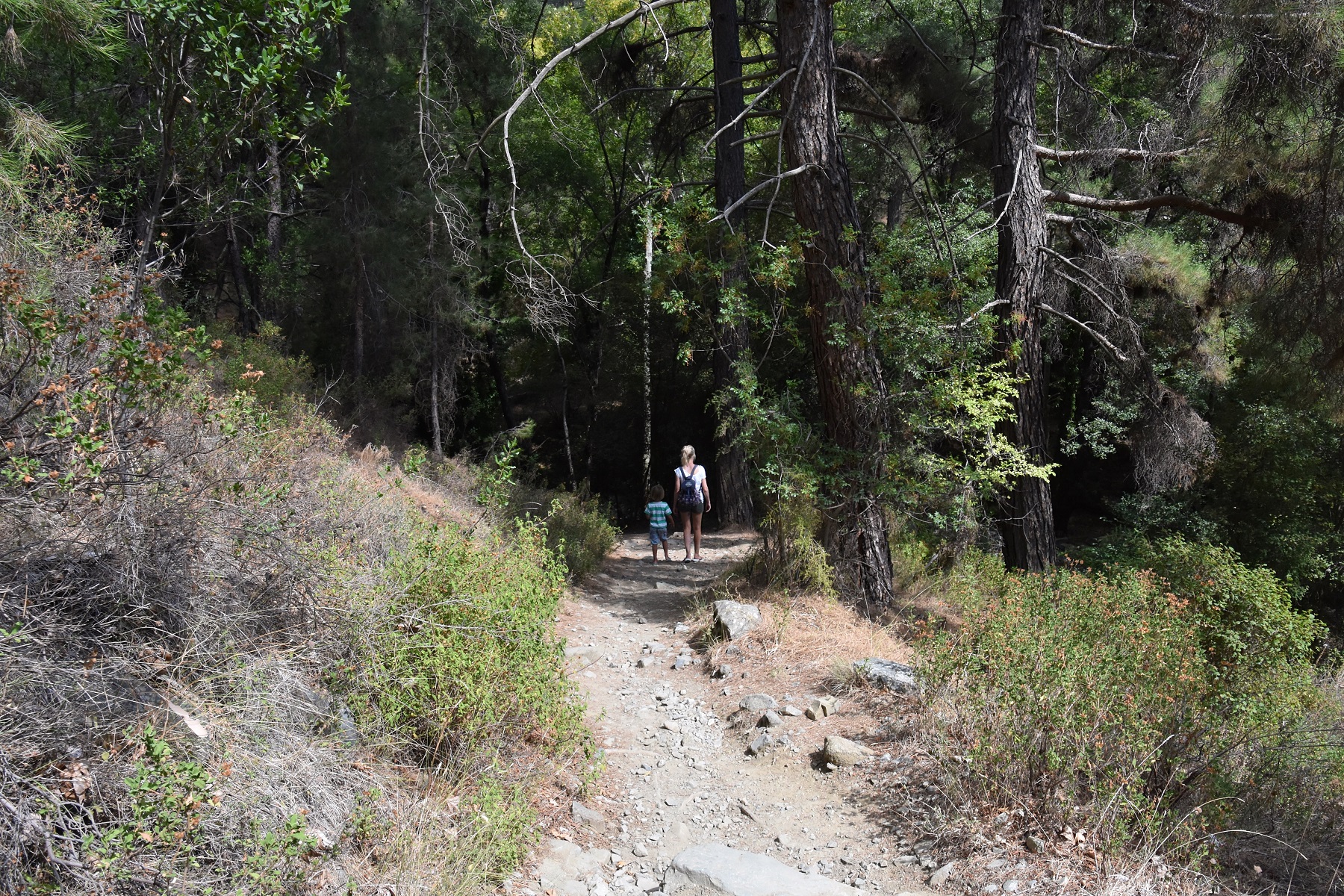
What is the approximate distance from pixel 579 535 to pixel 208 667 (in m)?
7.06

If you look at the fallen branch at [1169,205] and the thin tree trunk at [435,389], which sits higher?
the fallen branch at [1169,205]

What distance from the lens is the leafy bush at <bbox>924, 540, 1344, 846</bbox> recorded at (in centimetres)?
446

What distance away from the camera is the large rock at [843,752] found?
5.32m

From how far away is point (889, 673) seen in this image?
6102 millimetres

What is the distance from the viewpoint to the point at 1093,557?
13.6m

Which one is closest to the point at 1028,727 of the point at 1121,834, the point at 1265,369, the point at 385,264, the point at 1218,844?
the point at 1121,834

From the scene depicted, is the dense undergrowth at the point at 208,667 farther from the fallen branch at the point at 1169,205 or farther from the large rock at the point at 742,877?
the fallen branch at the point at 1169,205

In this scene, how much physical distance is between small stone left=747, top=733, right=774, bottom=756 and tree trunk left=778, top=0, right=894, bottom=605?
264 cm

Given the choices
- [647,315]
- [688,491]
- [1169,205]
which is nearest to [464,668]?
[688,491]

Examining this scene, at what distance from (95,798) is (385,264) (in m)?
11.8

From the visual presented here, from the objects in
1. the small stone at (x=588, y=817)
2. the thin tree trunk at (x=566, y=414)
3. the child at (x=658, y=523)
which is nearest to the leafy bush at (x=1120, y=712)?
the small stone at (x=588, y=817)

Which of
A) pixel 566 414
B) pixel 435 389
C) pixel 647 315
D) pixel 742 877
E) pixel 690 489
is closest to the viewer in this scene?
pixel 742 877

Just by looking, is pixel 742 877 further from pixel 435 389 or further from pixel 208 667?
pixel 435 389

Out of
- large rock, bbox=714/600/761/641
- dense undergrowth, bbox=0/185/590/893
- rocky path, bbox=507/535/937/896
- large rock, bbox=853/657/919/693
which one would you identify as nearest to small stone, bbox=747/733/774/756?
rocky path, bbox=507/535/937/896
